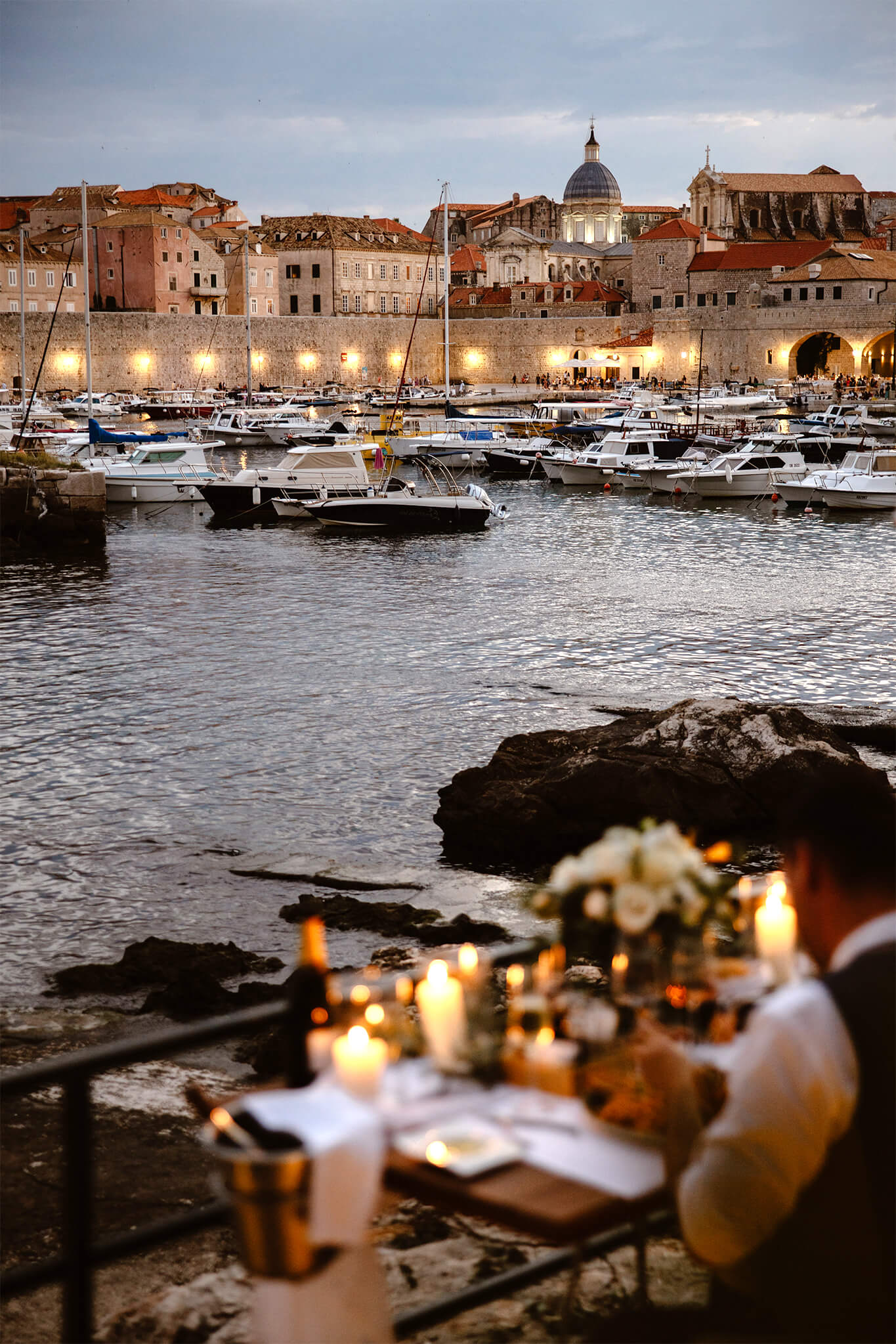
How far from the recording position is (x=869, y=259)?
250 ft

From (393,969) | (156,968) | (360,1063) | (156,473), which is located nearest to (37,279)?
(156,473)

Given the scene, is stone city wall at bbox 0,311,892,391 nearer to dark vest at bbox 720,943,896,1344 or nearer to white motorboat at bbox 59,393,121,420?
white motorboat at bbox 59,393,121,420

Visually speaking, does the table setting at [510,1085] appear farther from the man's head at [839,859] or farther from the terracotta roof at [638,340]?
the terracotta roof at [638,340]

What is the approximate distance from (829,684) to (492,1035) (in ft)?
42.6

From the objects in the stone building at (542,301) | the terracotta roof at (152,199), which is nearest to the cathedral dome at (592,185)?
→ the stone building at (542,301)

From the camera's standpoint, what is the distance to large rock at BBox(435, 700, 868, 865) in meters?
8.45

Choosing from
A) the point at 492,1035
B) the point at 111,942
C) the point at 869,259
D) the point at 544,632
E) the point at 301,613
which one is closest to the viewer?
the point at 492,1035

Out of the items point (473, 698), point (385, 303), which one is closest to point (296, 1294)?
point (473, 698)

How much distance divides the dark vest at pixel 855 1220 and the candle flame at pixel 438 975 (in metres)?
0.48

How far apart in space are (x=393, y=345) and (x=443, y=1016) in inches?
3348

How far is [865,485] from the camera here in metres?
32.4

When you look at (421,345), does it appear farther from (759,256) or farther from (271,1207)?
(271,1207)

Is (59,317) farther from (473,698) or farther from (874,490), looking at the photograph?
(473,698)

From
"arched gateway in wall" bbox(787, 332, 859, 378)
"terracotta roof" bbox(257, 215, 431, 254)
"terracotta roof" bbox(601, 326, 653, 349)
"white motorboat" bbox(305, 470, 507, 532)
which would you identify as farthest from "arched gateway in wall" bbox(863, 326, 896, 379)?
"white motorboat" bbox(305, 470, 507, 532)
